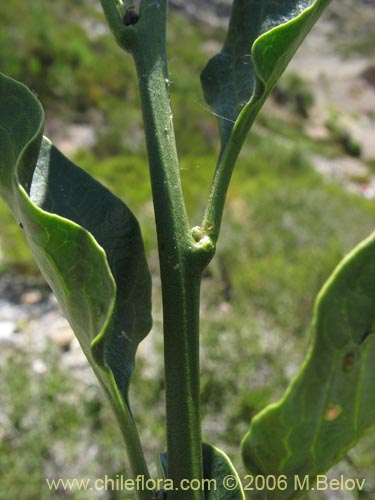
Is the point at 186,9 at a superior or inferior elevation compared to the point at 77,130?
inferior

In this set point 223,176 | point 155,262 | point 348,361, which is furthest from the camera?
point 155,262

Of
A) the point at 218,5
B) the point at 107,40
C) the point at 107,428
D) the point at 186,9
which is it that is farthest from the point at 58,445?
the point at 218,5

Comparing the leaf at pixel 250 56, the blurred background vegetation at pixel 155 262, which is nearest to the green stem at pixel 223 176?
the leaf at pixel 250 56

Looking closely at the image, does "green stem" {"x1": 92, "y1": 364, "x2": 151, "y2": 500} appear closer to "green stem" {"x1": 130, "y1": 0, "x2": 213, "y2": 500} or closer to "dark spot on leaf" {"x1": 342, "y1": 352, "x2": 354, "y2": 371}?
"green stem" {"x1": 130, "y1": 0, "x2": 213, "y2": 500}

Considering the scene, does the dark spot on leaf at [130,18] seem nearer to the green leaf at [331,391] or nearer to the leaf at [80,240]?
the leaf at [80,240]

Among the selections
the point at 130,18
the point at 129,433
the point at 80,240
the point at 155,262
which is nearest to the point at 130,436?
Result: the point at 129,433

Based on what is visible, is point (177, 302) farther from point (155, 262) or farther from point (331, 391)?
point (155, 262)

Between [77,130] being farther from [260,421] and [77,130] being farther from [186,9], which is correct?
[186,9]
